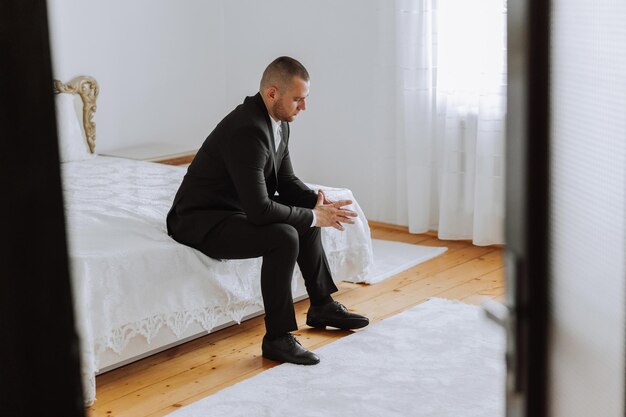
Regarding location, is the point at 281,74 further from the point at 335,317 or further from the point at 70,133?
the point at 70,133

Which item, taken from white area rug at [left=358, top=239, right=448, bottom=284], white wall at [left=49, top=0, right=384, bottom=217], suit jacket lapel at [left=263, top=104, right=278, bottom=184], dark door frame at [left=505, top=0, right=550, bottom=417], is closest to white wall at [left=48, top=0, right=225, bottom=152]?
white wall at [left=49, top=0, right=384, bottom=217]

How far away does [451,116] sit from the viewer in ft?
16.6

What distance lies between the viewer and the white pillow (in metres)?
5.16

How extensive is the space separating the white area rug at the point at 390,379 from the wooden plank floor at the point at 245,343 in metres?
0.11

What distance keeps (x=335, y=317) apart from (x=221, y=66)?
3.08 m

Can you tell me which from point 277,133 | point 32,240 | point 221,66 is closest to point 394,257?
point 277,133

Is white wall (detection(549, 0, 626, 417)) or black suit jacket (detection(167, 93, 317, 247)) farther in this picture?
black suit jacket (detection(167, 93, 317, 247))

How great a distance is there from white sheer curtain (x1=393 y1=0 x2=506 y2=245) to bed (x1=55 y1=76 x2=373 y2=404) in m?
1.05

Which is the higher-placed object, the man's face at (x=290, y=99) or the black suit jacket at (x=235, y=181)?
the man's face at (x=290, y=99)

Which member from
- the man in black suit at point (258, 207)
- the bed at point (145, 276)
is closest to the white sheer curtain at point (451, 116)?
the bed at point (145, 276)

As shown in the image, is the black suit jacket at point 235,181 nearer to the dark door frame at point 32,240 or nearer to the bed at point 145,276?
the bed at point 145,276

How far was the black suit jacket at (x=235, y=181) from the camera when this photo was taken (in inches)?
131

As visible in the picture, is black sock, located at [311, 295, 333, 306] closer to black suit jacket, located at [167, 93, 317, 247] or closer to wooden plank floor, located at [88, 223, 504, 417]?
wooden plank floor, located at [88, 223, 504, 417]

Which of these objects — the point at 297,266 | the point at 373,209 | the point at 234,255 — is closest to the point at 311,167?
the point at 373,209
